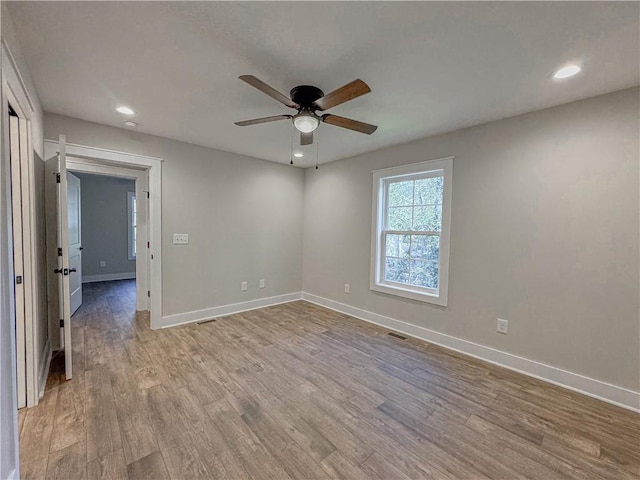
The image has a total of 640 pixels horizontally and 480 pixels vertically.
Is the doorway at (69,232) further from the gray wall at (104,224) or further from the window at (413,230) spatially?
the window at (413,230)

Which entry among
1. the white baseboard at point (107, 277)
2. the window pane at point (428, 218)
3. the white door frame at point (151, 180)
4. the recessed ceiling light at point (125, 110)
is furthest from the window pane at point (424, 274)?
the white baseboard at point (107, 277)

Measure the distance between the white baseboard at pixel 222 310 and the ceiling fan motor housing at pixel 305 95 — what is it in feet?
10.2

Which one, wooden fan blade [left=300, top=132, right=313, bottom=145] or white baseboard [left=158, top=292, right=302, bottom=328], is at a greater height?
wooden fan blade [left=300, top=132, right=313, bottom=145]

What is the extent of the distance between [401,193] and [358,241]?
934 millimetres

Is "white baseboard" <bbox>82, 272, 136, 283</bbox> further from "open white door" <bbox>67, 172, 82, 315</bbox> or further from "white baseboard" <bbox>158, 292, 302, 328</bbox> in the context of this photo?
"white baseboard" <bbox>158, 292, 302, 328</bbox>

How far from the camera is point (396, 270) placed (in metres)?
3.77

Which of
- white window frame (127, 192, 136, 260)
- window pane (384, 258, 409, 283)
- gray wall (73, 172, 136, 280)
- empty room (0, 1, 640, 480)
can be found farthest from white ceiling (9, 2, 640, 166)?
white window frame (127, 192, 136, 260)

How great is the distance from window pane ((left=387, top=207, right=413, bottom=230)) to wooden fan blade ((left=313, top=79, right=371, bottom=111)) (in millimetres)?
2053

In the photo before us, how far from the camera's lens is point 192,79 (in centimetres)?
209

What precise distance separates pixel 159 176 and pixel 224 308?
6.64 ft

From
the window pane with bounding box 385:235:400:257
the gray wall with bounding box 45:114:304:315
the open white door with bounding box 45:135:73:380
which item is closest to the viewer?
the open white door with bounding box 45:135:73:380

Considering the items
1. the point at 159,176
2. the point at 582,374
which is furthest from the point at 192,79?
the point at 582,374

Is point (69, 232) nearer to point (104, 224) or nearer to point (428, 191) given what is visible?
point (104, 224)

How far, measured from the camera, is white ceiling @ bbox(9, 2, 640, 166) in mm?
1435
